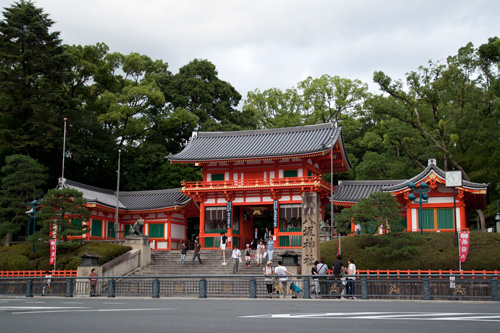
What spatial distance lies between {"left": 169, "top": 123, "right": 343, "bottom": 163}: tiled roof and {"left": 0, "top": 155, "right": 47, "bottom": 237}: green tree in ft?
33.5

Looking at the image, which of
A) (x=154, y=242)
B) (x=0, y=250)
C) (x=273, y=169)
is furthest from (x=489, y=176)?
(x=0, y=250)

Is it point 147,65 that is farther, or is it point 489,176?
A: point 147,65

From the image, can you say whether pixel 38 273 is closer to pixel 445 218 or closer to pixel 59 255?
pixel 59 255

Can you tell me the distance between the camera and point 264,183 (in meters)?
38.9

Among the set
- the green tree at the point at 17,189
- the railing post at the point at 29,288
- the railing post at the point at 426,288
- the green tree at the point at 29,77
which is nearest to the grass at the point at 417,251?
the railing post at the point at 426,288

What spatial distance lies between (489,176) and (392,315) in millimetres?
33363

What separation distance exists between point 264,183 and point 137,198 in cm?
1272

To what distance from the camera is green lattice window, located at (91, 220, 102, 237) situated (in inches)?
1637

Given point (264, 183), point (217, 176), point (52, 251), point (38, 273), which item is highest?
point (217, 176)

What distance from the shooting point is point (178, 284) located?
20.8 meters

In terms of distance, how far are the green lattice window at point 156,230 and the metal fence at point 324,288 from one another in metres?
20.2

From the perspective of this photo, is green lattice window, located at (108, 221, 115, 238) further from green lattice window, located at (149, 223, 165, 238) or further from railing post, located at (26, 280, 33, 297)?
railing post, located at (26, 280, 33, 297)

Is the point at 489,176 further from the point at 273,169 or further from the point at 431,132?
the point at 273,169

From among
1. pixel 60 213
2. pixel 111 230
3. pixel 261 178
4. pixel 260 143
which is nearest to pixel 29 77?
pixel 111 230
